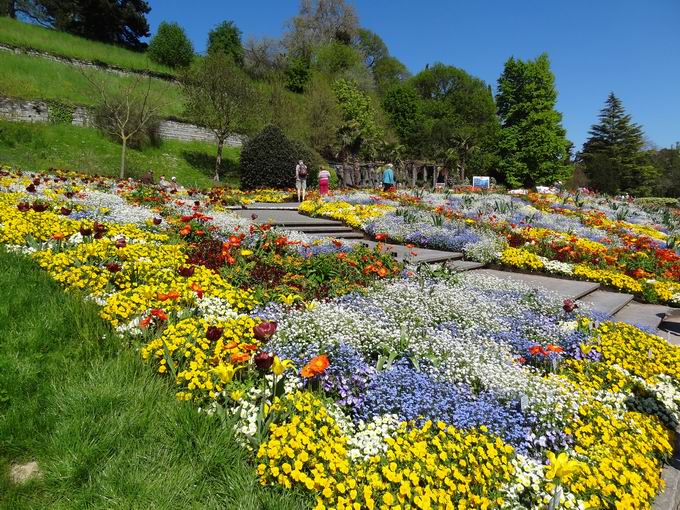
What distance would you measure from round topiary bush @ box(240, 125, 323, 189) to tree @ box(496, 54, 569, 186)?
3085cm

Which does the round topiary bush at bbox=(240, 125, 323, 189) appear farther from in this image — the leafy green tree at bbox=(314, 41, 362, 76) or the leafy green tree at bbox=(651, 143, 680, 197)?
the leafy green tree at bbox=(651, 143, 680, 197)

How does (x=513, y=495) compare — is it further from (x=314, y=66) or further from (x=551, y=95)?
(x=314, y=66)

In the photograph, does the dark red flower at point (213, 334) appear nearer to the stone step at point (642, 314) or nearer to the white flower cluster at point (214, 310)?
the white flower cluster at point (214, 310)

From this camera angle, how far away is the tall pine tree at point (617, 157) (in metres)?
45.2

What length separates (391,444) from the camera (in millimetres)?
2535

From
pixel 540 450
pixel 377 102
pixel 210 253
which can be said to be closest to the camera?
pixel 540 450

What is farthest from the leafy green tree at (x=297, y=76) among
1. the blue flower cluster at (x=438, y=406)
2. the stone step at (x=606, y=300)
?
the blue flower cluster at (x=438, y=406)

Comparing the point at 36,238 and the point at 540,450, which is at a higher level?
the point at 36,238

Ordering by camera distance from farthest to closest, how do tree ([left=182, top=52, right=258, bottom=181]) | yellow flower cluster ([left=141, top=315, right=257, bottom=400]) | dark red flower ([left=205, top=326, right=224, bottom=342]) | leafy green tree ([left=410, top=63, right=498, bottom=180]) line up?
leafy green tree ([left=410, top=63, right=498, bottom=180]), tree ([left=182, top=52, right=258, bottom=181]), yellow flower cluster ([left=141, top=315, right=257, bottom=400]), dark red flower ([left=205, top=326, right=224, bottom=342])

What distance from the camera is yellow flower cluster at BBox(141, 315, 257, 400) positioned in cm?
278

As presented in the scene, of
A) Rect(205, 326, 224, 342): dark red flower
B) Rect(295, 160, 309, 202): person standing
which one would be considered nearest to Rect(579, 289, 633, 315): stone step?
Rect(205, 326, 224, 342): dark red flower

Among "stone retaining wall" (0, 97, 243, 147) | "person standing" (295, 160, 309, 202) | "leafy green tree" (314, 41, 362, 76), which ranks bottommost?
"person standing" (295, 160, 309, 202)

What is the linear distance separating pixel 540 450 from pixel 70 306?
390cm

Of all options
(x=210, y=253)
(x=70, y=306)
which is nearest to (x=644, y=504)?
(x=70, y=306)
